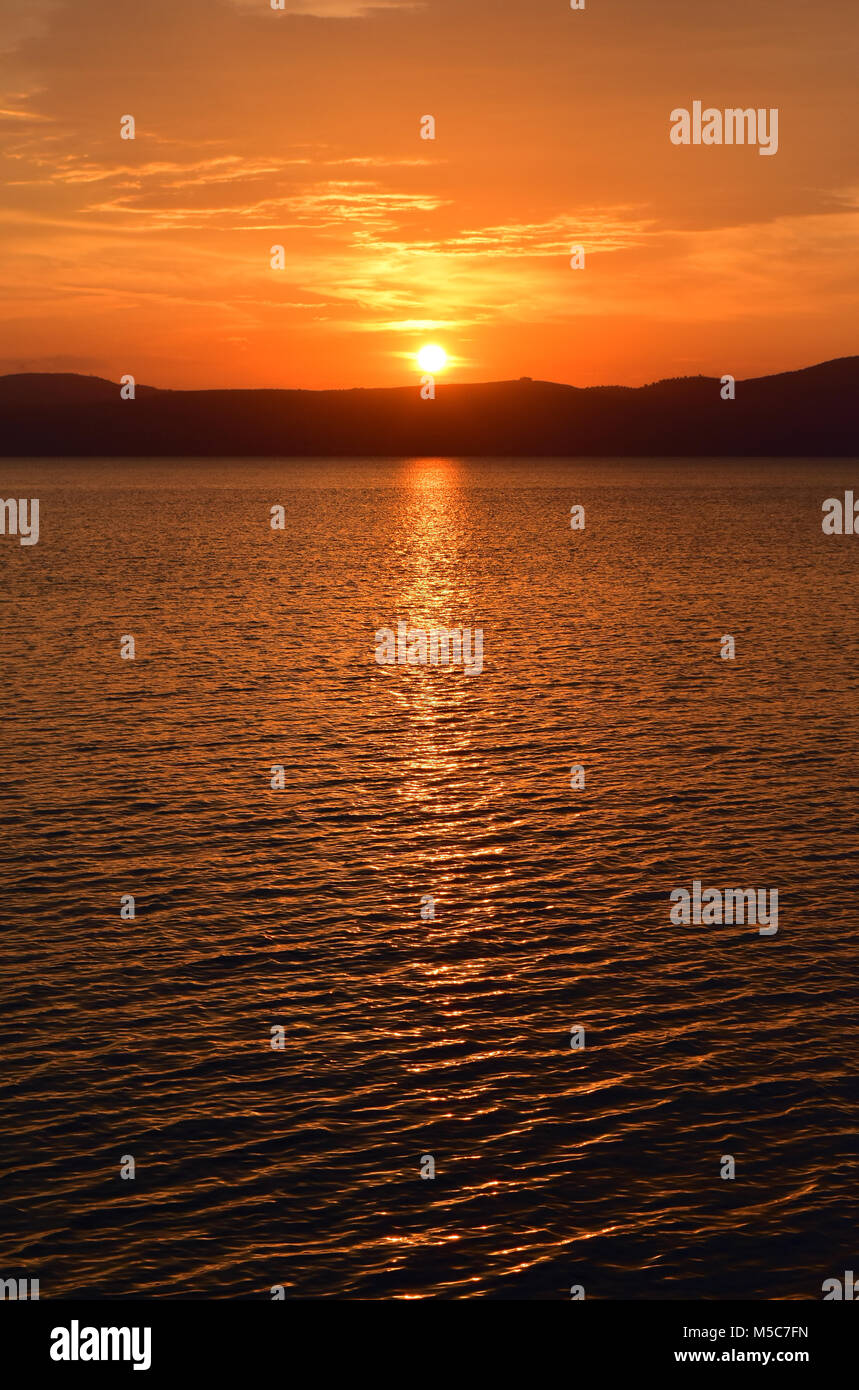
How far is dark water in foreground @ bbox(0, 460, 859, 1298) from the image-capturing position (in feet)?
76.4

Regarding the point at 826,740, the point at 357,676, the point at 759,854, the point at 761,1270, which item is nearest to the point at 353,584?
the point at 357,676

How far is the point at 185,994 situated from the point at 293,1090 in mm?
5478

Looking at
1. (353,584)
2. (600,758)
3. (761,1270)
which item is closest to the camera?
(761,1270)

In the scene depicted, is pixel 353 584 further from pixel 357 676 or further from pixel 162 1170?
pixel 162 1170

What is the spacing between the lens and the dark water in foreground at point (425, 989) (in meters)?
23.3

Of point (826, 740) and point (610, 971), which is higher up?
point (826, 740)

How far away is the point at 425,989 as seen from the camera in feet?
107

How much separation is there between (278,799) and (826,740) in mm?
24648

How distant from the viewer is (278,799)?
48.6 metres

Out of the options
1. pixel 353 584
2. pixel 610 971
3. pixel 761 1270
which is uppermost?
pixel 353 584
